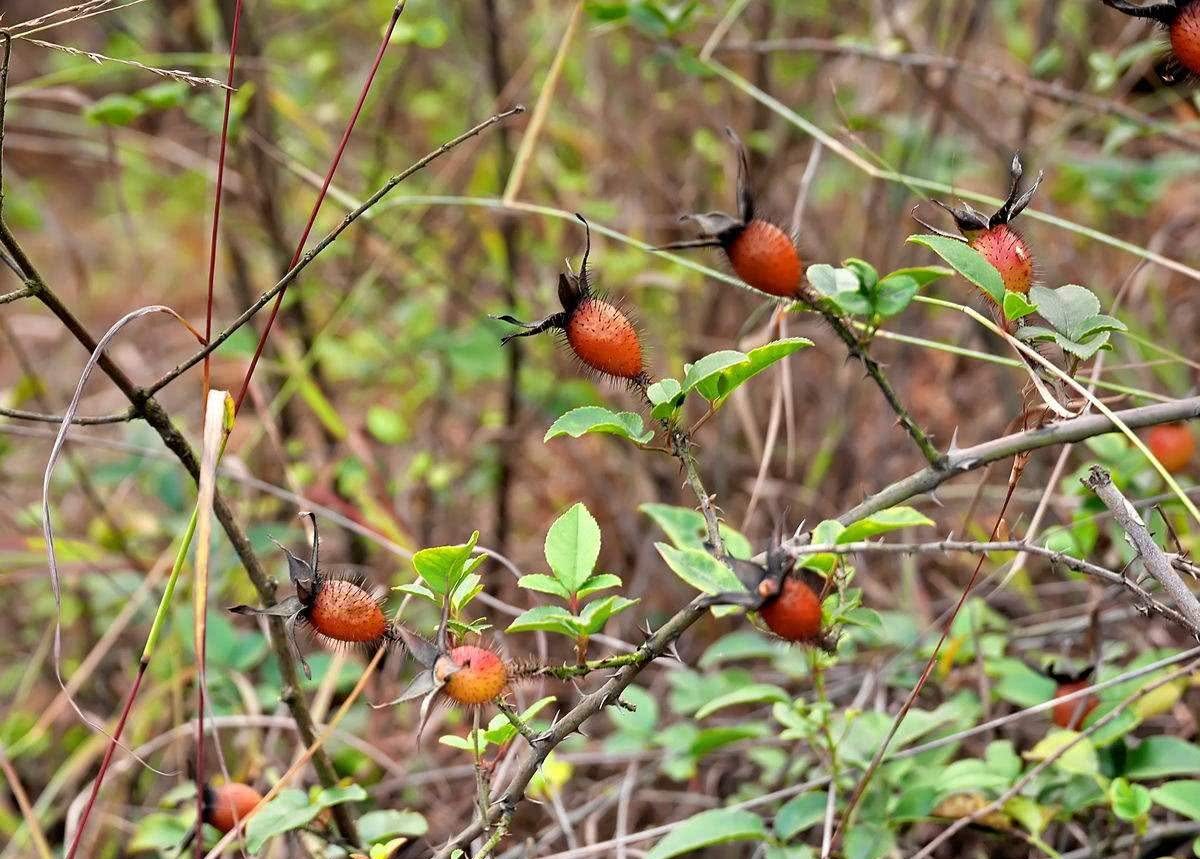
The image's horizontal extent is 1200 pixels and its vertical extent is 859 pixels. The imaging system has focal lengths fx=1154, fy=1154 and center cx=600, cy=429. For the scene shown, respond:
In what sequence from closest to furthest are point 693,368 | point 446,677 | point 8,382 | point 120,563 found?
1. point 446,677
2. point 693,368
3. point 120,563
4. point 8,382

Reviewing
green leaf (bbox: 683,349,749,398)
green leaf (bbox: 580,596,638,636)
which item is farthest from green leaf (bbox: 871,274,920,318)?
green leaf (bbox: 580,596,638,636)

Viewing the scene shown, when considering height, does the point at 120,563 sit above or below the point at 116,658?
above

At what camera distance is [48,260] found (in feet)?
15.7

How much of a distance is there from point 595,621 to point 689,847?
39cm

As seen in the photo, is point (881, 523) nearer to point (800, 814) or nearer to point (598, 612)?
point (598, 612)

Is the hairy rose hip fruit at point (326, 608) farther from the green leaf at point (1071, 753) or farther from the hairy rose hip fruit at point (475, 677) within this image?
the green leaf at point (1071, 753)

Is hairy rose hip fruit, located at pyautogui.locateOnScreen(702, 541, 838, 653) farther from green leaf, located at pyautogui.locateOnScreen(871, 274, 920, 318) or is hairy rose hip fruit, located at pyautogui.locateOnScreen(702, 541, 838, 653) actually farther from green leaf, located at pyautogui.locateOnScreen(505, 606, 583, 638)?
green leaf, located at pyautogui.locateOnScreen(871, 274, 920, 318)

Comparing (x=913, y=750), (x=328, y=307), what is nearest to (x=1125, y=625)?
(x=913, y=750)

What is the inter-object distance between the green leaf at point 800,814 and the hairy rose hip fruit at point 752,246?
0.67 meters

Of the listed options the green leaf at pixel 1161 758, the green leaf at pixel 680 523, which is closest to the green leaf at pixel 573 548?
the green leaf at pixel 680 523

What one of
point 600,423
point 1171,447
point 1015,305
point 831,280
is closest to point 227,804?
point 600,423

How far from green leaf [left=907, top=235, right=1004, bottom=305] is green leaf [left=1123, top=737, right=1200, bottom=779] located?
65 cm

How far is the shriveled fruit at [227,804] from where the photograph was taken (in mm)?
1275

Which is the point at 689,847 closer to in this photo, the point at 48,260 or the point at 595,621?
the point at 595,621
